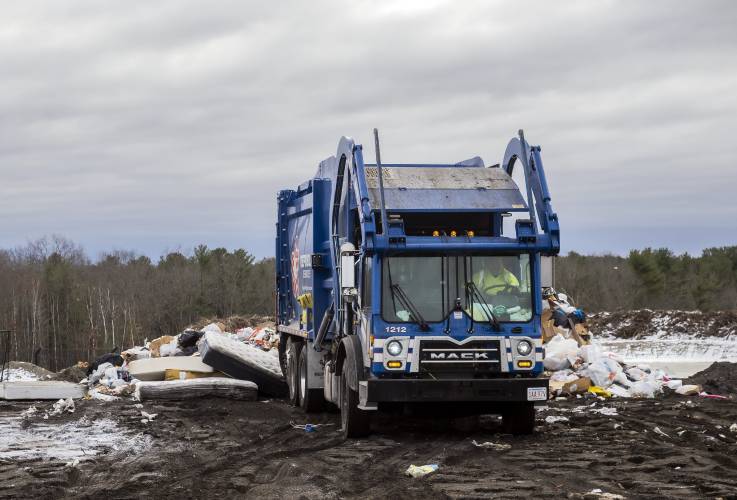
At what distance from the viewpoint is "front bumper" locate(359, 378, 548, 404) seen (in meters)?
12.0

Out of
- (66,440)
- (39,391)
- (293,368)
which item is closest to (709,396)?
(293,368)

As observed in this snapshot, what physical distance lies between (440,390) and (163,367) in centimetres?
1014

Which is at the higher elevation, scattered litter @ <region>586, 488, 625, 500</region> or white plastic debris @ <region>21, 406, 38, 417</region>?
scattered litter @ <region>586, 488, 625, 500</region>

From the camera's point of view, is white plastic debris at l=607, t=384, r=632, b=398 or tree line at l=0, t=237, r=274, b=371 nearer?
white plastic debris at l=607, t=384, r=632, b=398

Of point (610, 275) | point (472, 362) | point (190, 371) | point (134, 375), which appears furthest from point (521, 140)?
point (610, 275)

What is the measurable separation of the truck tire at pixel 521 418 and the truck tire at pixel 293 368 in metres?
5.39

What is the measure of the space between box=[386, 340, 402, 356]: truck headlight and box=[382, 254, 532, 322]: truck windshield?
30cm

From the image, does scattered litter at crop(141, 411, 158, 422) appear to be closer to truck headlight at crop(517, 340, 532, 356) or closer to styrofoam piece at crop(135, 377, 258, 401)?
styrofoam piece at crop(135, 377, 258, 401)

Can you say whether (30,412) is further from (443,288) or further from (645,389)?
(645,389)

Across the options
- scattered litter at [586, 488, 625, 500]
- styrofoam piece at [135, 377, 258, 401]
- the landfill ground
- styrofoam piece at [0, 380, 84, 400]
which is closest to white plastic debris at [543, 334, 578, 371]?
Answer: the landfill ground

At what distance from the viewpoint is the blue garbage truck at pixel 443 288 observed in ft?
40.1

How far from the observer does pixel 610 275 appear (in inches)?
2899

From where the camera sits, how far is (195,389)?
18891mm

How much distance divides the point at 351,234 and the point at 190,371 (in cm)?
771
